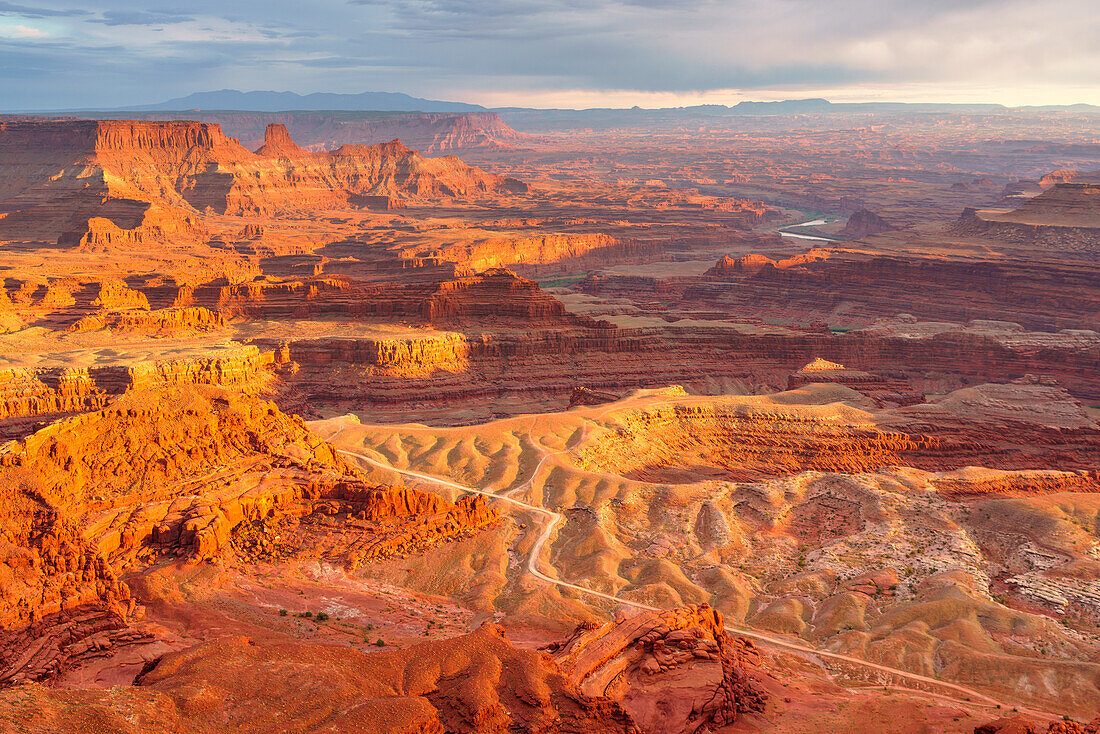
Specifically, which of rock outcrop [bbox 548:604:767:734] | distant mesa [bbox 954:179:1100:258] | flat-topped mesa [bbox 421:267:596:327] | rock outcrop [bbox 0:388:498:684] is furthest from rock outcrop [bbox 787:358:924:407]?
distant mesa [bbox 954:179:1100:258]

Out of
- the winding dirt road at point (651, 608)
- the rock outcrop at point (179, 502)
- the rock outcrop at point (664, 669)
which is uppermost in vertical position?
the rock outcrop at point (179, 502)

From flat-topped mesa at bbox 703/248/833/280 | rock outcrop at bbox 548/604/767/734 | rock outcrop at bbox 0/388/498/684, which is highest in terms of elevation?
flat-topped mesa at bbox 703/248/833/280

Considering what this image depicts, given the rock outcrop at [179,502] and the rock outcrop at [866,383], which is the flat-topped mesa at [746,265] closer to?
the rock outcrop at [866,383]

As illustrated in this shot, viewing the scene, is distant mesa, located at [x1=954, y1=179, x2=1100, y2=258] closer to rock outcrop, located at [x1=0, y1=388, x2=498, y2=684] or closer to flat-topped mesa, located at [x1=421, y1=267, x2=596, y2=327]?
flat-topped mesa, located at [x1=421, y1=267, x2=596, y2=327]

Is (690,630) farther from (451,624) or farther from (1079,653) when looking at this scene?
(1079,653)

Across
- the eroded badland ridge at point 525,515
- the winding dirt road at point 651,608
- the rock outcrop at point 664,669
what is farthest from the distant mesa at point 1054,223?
the rock outcrop at point 664,669

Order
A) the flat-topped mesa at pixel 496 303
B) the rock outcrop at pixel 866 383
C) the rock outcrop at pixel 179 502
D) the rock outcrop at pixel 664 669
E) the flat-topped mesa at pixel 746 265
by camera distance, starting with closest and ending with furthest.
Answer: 1. the rock outcrop at pixel 664 669
2. the rock outcrop at pixel 179 502
3. the rock outcrop at pixel 866 383
4. the flat-topped mesa at pixel 496 303
5. the flat-topped mesa at pixel 746 265

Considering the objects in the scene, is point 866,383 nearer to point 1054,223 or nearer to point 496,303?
point 496,303

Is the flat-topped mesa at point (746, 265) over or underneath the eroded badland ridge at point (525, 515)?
over

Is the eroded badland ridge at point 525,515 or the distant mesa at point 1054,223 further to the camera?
the distant mesa at point 1054,223

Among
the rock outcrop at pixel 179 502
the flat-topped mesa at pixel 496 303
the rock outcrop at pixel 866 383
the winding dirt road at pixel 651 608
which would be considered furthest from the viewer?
the flat-topped mesa at pixel 496 303

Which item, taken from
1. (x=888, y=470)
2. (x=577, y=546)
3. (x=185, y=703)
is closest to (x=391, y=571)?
(x=577, y=546)
